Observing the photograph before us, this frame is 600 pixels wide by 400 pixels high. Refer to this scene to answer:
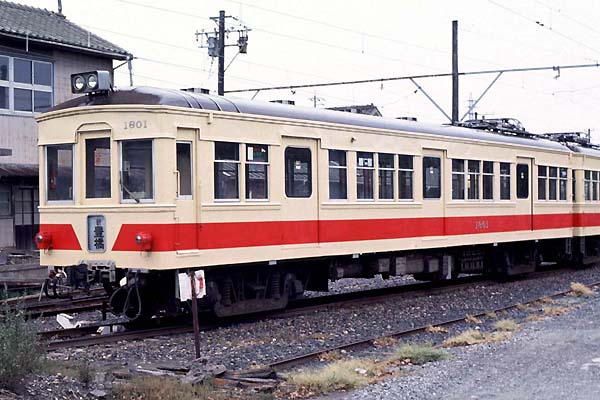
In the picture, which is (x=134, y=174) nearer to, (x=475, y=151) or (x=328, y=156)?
(x=328, y=156)

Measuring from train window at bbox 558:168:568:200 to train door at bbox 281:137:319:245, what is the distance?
1033 cm

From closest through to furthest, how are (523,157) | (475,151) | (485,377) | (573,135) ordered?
1. (485,377)
2. (475,151)
3. (523,157)
4. (573,135)

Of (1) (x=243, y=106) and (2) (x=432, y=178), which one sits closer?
(1) (x=243, y=106)

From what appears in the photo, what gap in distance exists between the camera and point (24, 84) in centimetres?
2331

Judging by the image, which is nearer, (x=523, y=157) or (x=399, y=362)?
(x=399, y=362)

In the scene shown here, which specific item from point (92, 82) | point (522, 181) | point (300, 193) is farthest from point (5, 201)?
point (522, 181)

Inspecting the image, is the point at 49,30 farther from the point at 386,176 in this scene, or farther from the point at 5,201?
the point at 386,176

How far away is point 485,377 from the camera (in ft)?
28.7

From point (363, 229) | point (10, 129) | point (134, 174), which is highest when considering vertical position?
point (10, 129)

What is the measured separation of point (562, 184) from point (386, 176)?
338 inches

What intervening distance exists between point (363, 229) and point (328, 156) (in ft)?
5.04

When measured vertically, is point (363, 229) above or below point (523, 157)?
below

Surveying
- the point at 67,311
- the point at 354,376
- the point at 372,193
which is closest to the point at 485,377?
the point at 354,376

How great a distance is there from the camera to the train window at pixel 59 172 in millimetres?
11977
